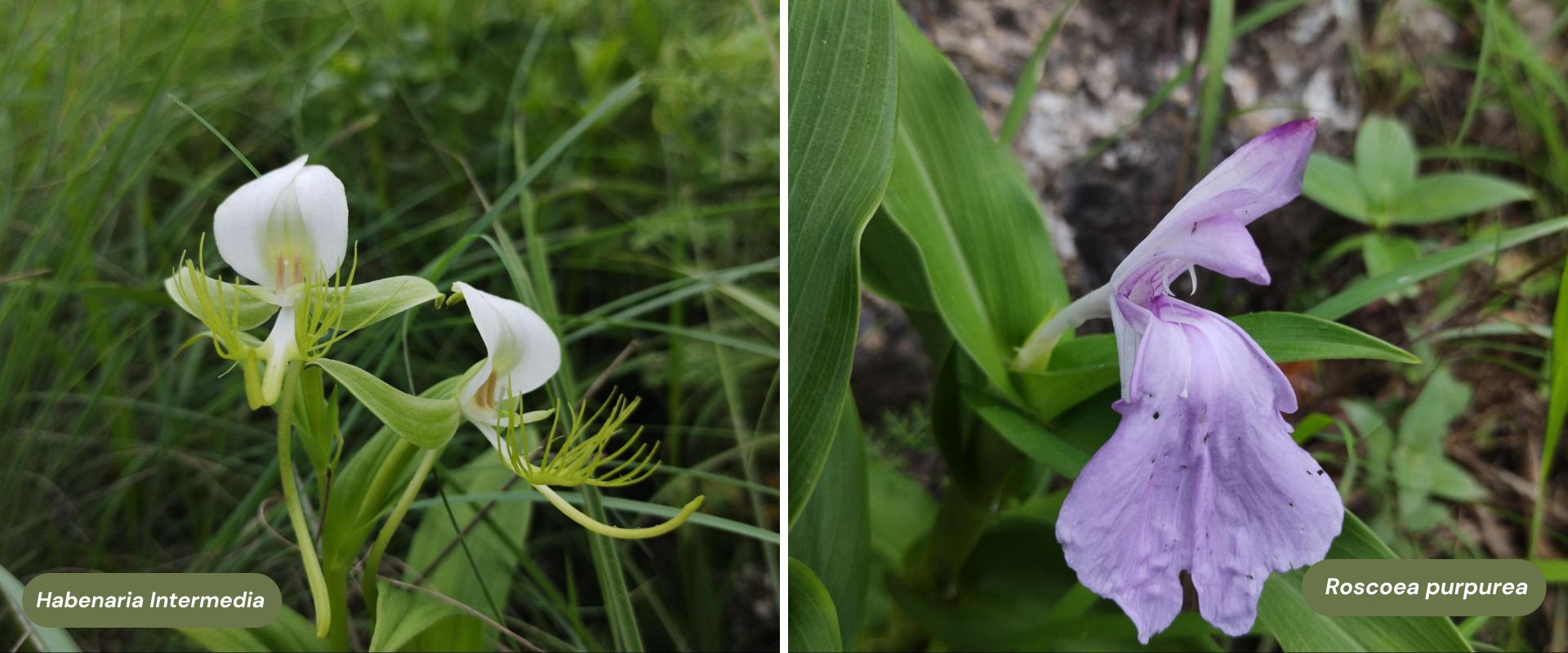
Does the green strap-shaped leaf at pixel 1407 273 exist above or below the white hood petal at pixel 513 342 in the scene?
below

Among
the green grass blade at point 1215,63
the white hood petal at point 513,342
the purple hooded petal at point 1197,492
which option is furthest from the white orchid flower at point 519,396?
the green grass blade at point 1215,63

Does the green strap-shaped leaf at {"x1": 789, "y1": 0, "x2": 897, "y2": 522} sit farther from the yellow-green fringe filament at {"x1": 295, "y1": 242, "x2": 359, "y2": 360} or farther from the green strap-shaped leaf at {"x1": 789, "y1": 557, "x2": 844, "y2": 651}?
the yellow-green fringe filament at {"x1": 295, "y1": 242, "x2": 359, "y2": 360}

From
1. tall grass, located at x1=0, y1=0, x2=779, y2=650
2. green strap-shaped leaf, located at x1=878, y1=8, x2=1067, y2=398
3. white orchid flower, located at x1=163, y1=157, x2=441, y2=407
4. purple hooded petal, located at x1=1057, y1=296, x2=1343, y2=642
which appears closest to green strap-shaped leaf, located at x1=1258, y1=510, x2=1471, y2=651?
purple hooded petal, located at x1=1057, y1=296, x2=1343, y2=642

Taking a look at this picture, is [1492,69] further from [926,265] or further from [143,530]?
[143,530]

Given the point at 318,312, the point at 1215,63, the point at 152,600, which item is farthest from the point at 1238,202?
the point at 152,600

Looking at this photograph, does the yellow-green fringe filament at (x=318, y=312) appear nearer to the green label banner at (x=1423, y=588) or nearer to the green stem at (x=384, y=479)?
the green stem at (x=384, y=479)

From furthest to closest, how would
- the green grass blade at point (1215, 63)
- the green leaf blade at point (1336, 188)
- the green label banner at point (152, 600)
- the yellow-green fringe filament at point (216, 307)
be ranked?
the green leaf blade at point (1336, 188) < the green grass blade at point (1215, 63) < the green label banner at point (152, 600) < the yellow-green fringe filament at point (216, 307)

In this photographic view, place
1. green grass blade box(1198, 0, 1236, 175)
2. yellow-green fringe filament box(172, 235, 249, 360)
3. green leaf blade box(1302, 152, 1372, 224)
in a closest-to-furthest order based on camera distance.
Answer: yellow-green fringe filament box(172, 235, 249, 360)
green grass blade box(1198, 0, 1236, 175)
green leaf blade box(1302, 152, 1372, 224)
